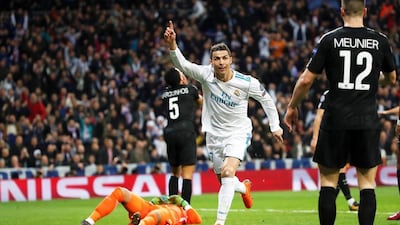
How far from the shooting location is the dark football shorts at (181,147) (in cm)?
1402

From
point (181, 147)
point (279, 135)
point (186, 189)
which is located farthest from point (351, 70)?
point (181, 147)

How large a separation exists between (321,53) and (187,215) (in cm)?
306

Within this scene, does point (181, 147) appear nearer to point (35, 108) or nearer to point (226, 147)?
point (226, 147)

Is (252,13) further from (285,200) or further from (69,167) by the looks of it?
(285,200)

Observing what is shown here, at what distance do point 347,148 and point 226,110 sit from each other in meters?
2.86

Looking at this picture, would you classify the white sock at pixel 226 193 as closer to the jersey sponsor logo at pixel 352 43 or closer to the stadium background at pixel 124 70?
the jersey sponsor logo at pixel 352 43

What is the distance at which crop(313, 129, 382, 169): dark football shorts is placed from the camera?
27.6 ft

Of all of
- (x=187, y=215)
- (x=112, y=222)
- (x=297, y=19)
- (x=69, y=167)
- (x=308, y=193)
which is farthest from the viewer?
(x=297, y=19)

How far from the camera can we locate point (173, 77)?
1377cm

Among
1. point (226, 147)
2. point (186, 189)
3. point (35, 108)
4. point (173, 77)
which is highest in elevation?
point (173, 77)

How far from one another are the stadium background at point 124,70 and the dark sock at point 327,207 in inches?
561

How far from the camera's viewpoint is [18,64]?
26.8 m

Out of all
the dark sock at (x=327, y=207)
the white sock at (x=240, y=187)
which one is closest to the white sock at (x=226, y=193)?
the white sock at (x=240, y=187)

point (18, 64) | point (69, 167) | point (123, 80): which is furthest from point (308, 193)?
point (18, 64)
